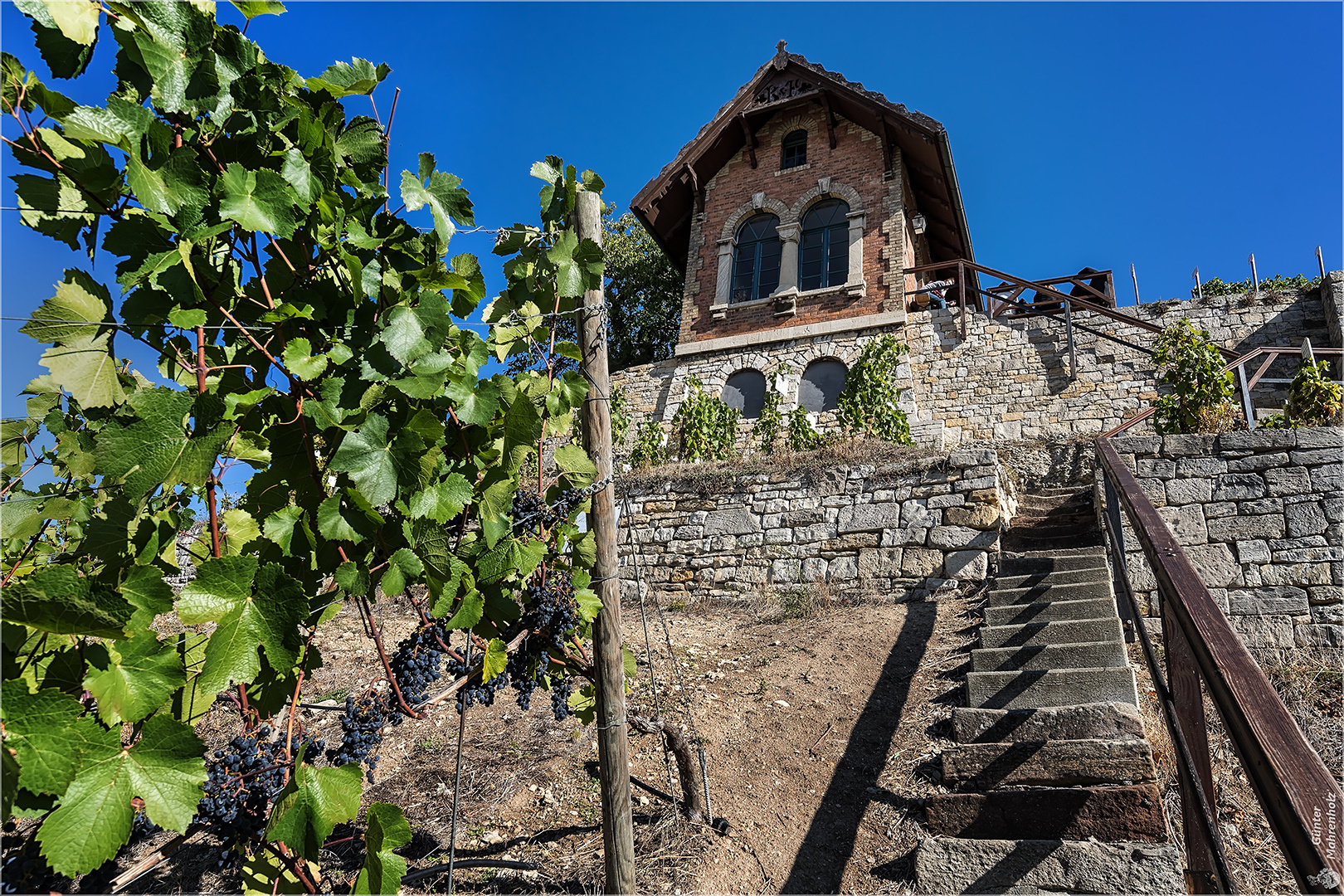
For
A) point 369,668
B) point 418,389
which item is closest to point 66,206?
point 418,389

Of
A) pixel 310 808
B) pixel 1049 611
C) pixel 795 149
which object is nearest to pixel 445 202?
pixel 310 808

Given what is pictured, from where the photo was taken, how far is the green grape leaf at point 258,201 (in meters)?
1.43

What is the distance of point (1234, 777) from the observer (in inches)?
135

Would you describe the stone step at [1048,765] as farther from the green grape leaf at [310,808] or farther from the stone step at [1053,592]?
the green grape leaf at [310,808]

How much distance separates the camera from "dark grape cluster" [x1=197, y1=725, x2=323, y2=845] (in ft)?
4.97

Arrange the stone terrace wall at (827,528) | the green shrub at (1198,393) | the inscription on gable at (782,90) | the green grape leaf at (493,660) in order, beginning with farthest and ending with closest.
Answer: the inscription on gable at (782,90), the stone terrace wall at (827,528), the green shrub at (1198,393), the green grape leaf at (493,660)

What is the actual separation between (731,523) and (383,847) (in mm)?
6329

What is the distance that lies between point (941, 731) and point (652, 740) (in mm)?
1595

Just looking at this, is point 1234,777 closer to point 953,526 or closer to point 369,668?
point 953,526

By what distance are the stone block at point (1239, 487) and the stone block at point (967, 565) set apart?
5.86 ft

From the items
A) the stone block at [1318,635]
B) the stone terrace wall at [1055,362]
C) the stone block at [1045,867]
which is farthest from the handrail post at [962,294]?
the stone block at [1045,867]

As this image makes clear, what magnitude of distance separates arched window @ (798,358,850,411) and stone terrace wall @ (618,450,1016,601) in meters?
4.05

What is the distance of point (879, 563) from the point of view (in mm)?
6941

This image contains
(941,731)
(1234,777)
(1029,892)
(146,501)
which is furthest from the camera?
(941,731)
